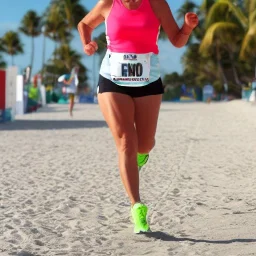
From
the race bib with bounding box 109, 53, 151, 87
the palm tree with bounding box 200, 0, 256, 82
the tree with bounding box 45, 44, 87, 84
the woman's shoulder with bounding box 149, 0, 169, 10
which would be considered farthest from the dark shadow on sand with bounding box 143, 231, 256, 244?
the tree with bounding box 45, 44, 87, 84

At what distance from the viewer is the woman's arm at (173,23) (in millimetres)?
3588

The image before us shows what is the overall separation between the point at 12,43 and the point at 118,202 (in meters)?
72.0

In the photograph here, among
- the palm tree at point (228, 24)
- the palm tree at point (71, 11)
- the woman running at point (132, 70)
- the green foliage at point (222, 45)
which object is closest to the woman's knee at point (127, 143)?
the woman running at point (132, 70)

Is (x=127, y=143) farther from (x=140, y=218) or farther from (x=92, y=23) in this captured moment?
(x=92, y=23)

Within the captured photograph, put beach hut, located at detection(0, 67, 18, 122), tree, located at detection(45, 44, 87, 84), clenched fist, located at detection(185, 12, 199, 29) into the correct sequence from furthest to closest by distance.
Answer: tree, located at detection(45, 44, 87, 84), beach hut, located at detection(0, 67, 18, 122), clenched fist, located at detection(185, 12, 199, 29)

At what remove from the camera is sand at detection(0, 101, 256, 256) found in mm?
3393

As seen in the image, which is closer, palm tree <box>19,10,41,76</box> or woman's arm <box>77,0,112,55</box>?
→ woman's arm <box>77,0,112,55</box>

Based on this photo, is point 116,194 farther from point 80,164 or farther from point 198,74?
point 198,74

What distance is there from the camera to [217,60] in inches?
1939

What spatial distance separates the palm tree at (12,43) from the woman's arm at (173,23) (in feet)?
238

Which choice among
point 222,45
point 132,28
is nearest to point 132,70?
point 132,28

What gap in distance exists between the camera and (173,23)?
3701 mm

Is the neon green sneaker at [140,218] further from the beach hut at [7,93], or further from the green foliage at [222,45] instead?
the green foliage at [222,45]

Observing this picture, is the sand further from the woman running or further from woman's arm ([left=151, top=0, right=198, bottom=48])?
woman's arm ([left=151, top=0, right=198, bottom=48])
